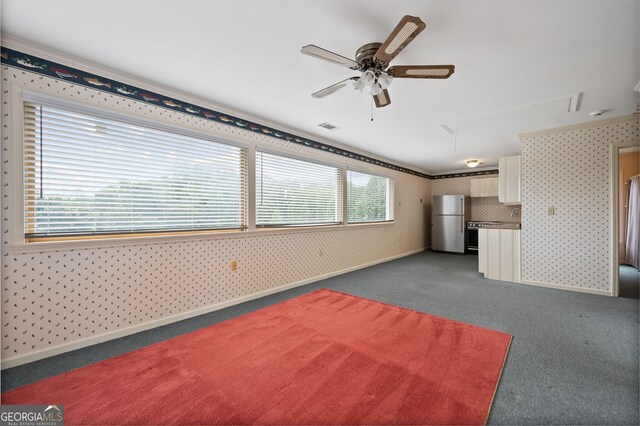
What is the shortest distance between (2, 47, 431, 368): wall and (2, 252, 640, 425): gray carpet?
155 mm

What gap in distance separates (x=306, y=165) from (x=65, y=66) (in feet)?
9.19

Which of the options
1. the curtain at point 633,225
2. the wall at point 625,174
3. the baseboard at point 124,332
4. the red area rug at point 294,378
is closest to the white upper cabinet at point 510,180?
the curtain at point 633,225

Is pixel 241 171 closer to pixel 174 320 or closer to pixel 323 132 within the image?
pixel 323 132

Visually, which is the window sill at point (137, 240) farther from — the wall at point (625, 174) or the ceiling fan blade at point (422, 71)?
the wall at point (625, 174)

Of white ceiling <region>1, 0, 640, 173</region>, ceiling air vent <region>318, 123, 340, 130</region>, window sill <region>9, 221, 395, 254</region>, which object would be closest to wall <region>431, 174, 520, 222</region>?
white ceiling <region>1, 0, 640, 173</region>

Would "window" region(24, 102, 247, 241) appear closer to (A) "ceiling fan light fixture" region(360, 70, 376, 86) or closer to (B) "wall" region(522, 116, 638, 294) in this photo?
(A) "ceiling fan light fixture" region(360, 70, 376, 86)

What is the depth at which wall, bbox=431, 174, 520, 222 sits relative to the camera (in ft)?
22.8

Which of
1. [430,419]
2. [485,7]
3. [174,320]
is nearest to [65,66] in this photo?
[174,320]

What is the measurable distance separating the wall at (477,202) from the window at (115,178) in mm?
6700

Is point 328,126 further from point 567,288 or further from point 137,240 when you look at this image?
point 567,288

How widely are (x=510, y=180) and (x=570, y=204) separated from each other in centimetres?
85

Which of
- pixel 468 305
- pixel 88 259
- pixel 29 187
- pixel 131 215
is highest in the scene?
pixel 29 187

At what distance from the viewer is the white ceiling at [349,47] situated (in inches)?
63.3

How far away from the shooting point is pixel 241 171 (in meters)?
3.33
